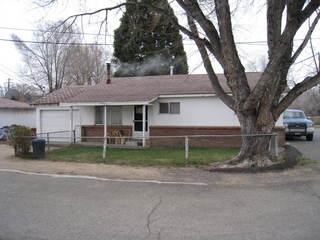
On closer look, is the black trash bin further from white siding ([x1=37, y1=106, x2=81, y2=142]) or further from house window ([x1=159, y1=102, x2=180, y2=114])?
house window ([x1=159, y1=102, x2=180, y2=114])

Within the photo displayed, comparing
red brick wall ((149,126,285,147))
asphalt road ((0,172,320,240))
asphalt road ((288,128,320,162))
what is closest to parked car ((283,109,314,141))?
asphalt road ((288,128,320,162))

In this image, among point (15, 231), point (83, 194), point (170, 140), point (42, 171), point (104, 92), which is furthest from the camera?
point (104, 92)

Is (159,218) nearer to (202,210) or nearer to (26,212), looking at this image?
(202,210)

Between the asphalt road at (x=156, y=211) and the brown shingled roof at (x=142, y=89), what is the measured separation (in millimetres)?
9540

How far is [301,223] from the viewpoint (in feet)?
17.7

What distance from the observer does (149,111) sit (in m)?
18.7

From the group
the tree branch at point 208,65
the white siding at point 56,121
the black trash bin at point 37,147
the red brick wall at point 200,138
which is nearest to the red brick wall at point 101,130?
the white siding at point 56,121

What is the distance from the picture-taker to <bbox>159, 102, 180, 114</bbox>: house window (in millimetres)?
18125

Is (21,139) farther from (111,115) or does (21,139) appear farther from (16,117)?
(16,117)

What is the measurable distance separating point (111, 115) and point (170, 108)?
3.74m

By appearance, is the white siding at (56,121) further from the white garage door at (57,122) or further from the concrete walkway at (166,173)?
the concrete walkway at (166,173)

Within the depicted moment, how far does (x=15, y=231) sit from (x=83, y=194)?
99.7 inches

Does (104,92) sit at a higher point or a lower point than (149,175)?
higher

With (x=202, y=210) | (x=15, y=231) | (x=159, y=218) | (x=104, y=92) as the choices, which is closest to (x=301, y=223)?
(x=202, y=210)
